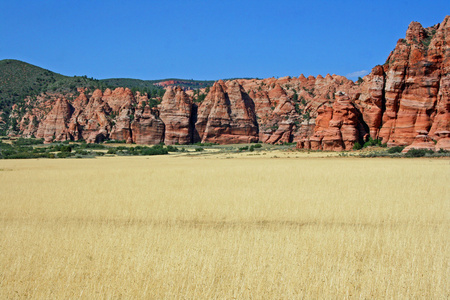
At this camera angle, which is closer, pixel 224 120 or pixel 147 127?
pixel 147 127

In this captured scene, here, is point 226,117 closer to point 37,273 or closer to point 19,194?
point 19,194

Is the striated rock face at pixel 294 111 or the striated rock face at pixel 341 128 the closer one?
the striated rock face at pixel 294 111

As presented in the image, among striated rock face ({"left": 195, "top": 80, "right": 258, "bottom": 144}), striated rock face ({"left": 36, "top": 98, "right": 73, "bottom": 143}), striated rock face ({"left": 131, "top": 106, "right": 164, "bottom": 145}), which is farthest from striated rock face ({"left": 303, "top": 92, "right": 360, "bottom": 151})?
striated rock face ({"left": 36, "top": 98, "right": 73, "bottom": 143})

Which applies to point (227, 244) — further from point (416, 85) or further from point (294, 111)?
point (294, 111)

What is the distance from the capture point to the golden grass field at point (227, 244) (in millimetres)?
6755

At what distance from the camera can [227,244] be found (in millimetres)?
8945

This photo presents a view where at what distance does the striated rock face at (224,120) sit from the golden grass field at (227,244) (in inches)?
2757

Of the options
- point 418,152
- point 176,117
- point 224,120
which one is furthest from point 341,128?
point 176,117

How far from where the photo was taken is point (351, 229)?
33.6ft

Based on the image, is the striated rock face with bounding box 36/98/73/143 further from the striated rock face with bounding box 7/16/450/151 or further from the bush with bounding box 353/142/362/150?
the bush with bounding box 353/142/362/150

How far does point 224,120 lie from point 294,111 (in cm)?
1586

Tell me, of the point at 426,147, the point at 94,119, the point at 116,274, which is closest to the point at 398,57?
the point at 426,147

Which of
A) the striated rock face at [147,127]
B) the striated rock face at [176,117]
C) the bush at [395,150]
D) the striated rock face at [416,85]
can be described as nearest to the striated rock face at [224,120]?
the striated rock face at [176,117]

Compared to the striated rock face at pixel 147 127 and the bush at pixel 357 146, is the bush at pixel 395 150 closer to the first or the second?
the bush at pixel 357 146
